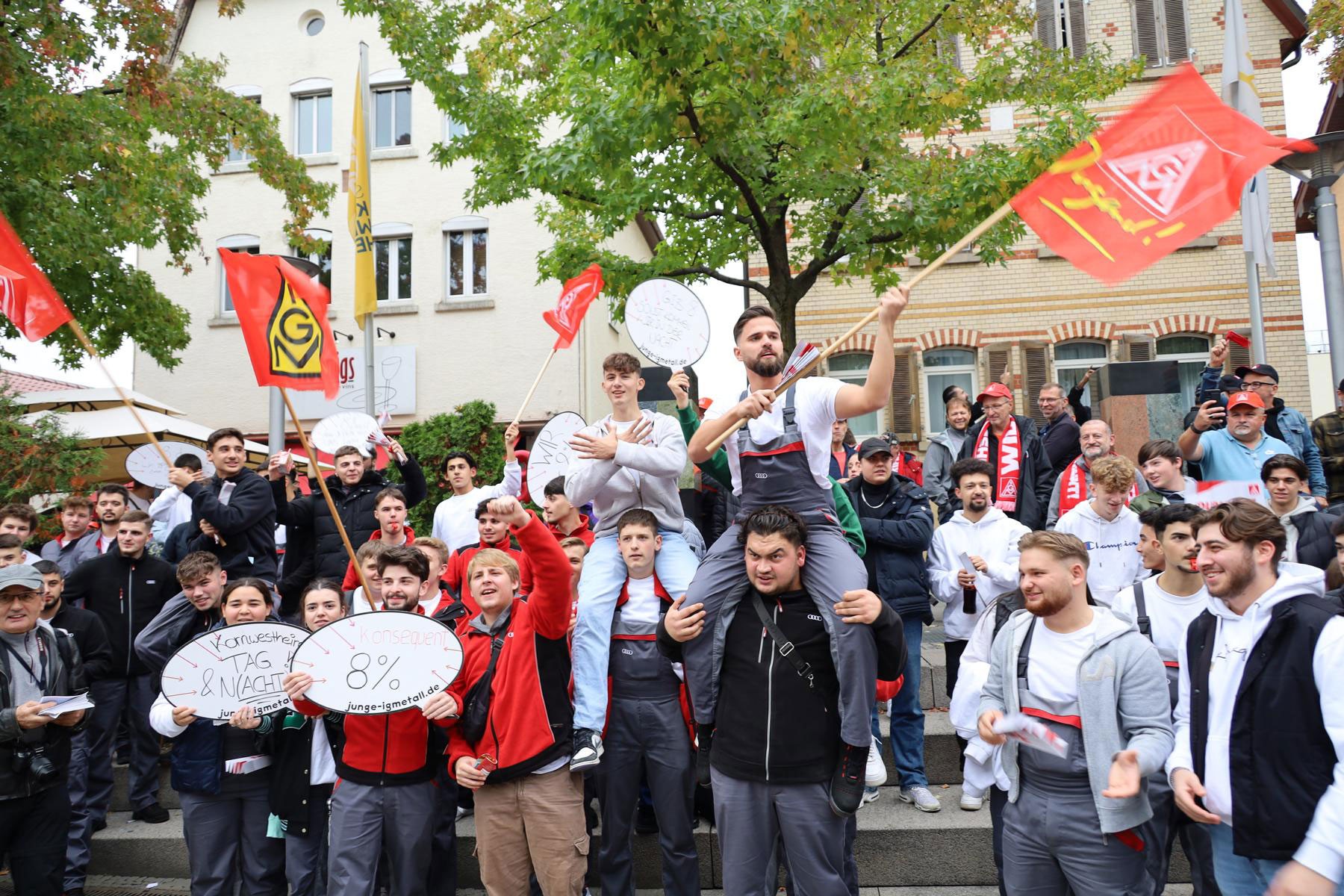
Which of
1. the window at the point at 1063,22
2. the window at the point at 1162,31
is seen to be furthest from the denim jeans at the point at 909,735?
the window at the point at 1063,22

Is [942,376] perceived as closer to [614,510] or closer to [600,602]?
[614,510]

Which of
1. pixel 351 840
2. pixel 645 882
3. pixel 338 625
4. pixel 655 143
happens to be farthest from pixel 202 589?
pixel 655 143

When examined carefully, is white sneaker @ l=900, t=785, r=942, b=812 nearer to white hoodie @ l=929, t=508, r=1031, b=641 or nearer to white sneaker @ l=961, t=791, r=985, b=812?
white sneaker @ l=961, t=791, r=985, b=812

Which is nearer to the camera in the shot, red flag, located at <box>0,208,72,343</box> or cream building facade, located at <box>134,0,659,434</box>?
red flag, located at <box>0,208,72,343</box>

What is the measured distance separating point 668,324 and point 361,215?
6390 mm

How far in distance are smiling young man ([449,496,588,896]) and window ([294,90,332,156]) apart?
18.6m

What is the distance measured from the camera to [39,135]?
988 centimetres

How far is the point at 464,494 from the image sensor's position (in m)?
7.46

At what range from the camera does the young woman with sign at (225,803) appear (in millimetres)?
4906

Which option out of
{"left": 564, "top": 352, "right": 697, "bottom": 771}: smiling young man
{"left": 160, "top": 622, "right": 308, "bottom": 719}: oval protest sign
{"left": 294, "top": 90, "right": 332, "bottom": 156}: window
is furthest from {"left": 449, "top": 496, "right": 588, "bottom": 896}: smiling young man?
A: {"left": 294, "top": 90, "right": 332, "bottom": 156}: window

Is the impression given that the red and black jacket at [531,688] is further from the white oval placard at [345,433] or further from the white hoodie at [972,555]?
the white oval placard at [345,433]

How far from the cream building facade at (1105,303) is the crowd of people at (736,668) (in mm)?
10685

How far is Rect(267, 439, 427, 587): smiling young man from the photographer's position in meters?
6.86

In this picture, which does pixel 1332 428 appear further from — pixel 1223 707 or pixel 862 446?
pixel 1223 707
